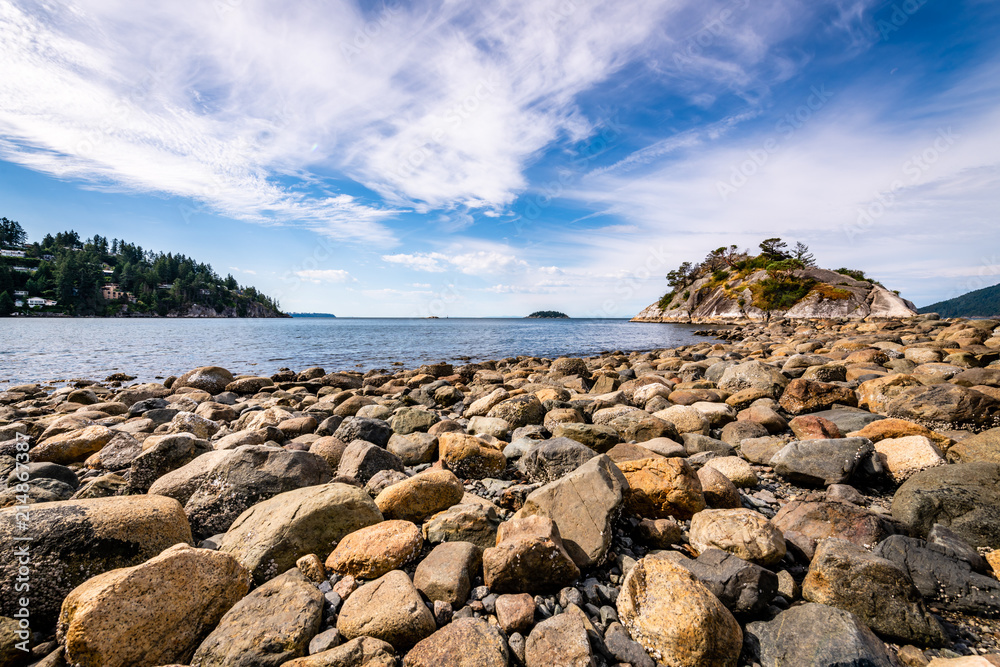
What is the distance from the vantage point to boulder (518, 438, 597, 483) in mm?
5613

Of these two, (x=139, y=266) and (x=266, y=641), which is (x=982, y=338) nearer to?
(x=266, y=641)

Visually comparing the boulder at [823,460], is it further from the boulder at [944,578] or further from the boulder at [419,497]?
the boulder at [419,497]

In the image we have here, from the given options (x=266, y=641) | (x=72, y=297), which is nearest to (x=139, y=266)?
(x=72, y=297)

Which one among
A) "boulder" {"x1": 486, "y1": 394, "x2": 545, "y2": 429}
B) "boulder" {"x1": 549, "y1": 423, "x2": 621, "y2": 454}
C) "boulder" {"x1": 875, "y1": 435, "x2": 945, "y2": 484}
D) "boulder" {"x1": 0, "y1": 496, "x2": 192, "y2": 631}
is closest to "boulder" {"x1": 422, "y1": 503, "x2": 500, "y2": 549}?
"boulder" {"x1": 549, "y1": 423, "x2": 621, "y2": 454}

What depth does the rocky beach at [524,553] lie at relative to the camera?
294cm

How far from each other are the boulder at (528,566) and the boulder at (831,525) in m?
2.46

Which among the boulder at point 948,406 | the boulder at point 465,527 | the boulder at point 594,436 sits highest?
the boulder at point 948,406

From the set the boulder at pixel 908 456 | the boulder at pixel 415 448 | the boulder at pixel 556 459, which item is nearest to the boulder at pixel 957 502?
the boulder at pixel 908 456

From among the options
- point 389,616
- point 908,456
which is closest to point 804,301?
point 908,456

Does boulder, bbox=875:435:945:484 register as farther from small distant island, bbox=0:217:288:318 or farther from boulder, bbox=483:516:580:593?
small distant island, bbox=0:217:288:318

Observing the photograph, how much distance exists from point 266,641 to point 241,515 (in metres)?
1.86

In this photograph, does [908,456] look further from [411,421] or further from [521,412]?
[411,421]

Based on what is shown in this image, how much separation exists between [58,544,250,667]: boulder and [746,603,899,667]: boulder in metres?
4.42

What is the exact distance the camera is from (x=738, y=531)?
396 centimetres
